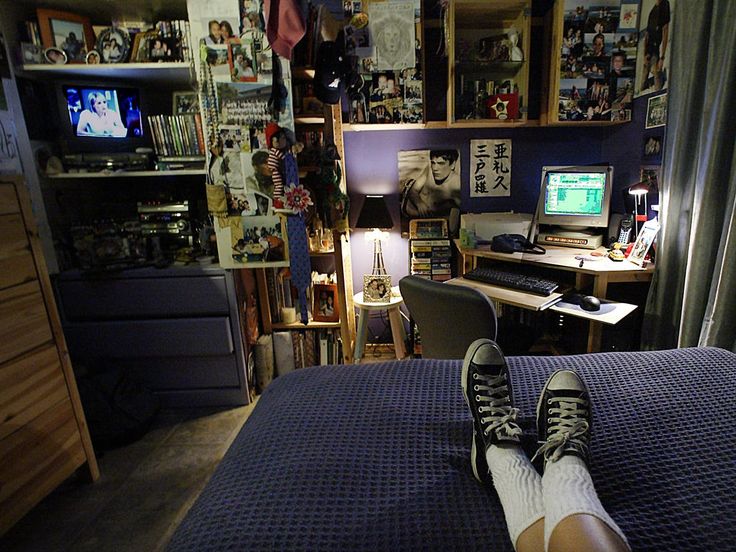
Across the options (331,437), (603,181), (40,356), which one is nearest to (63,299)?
(40,356)

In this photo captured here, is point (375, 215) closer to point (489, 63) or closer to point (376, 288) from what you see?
point (376, 288)

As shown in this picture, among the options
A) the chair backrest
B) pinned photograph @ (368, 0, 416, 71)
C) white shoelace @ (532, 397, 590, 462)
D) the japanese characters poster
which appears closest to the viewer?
white shoelace @ (532, 397, 590, 462)

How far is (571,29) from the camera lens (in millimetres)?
2283

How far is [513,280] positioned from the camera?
2082mm

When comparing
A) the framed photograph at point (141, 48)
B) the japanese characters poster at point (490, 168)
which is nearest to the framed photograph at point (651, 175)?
the japanese characters poster at point (490, 168)

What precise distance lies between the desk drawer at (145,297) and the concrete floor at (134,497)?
Result: 2.08 feet

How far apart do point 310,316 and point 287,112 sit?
123 cm

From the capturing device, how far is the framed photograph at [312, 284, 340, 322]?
2584 millimetres

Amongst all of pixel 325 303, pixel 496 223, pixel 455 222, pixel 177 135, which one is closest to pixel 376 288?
pixel 325 303

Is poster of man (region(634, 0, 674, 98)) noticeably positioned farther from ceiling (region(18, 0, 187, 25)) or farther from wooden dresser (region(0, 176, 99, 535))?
wooden dresser (region(0, 176, 99, 535))

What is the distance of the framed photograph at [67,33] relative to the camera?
1.95m

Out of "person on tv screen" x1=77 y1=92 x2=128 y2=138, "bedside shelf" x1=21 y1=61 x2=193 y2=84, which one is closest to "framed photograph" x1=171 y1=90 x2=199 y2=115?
"bedside shelf" x1=21 y1=61 x2=193 y2=84

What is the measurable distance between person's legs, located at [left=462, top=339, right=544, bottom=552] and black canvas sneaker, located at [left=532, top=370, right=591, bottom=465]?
0.06 meters

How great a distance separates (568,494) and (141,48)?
2.48m
